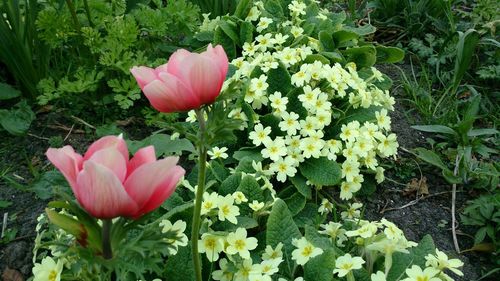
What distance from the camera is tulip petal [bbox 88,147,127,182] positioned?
900mm

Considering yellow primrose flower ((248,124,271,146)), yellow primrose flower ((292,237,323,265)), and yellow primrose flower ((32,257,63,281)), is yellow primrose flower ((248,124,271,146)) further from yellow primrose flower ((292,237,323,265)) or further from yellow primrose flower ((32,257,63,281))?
yellow primrose flower ((32,257,63,281))

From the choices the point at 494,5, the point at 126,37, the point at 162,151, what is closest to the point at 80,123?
the point at 126,37

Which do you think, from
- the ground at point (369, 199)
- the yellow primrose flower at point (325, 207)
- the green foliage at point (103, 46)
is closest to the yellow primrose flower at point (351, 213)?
the yellow primrose flower at point (325, 207)

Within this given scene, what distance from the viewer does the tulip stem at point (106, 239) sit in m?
0.96

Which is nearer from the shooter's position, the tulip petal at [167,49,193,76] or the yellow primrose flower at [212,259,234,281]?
the tulip petal at [167,49,193,76]

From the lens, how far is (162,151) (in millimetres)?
2158

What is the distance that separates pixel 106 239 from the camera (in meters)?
0.97

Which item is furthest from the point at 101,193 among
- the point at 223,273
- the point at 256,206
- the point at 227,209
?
the point at 256,206

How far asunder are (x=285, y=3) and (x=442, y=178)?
126 cm

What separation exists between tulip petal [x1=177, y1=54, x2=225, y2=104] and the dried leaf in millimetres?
1161

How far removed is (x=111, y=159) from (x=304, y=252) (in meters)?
0.80

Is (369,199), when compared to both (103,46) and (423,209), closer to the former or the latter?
(423,209)

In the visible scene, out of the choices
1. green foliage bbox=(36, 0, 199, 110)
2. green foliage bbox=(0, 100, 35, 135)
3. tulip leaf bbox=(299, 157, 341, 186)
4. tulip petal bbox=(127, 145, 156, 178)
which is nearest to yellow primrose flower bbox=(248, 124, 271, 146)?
tulip leaf bbox=(299, 157, 341, 186)

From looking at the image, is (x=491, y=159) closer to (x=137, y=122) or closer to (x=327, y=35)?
(x=327, y=35)
